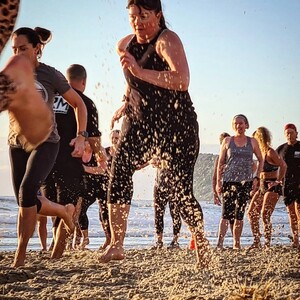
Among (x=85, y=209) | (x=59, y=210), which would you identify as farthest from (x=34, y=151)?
(x=85, y=209)

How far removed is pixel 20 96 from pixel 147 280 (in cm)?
252

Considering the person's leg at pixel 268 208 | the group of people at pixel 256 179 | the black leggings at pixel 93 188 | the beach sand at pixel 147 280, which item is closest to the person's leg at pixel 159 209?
the group of people at pixel 256 179

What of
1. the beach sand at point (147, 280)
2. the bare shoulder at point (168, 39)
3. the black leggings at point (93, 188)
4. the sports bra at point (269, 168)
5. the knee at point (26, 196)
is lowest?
the beach sand at point (147, 280)

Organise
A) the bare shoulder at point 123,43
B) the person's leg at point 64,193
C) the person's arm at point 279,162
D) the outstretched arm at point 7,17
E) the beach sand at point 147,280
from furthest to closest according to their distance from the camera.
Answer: the person's arm at point 279,162, the person's leg at point 64,193, the bare shoulder at point 123,43, the beach sand at point 147,280, the outstretched arm at point 7,17

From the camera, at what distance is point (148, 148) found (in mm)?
5363

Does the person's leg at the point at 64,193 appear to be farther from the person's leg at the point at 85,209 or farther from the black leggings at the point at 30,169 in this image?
the person's leg at the point at 85,209

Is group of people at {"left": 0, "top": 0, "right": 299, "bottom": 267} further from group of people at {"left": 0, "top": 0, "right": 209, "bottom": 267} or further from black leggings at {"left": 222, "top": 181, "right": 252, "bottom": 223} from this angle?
black leggings at {"left": 222, "top": 181, "right": 252, "bottom": 223}

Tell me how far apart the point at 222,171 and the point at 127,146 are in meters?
4.50

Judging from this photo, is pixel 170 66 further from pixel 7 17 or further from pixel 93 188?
pixel 93 188

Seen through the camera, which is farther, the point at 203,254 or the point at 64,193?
the point at 64,193

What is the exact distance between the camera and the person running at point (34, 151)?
227 inches

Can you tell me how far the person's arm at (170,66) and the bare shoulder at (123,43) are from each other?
27 cm

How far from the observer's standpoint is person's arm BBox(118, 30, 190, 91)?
510 centimetres

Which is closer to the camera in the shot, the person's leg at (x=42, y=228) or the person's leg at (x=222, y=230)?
the person's leg at (x=42, y=228)
